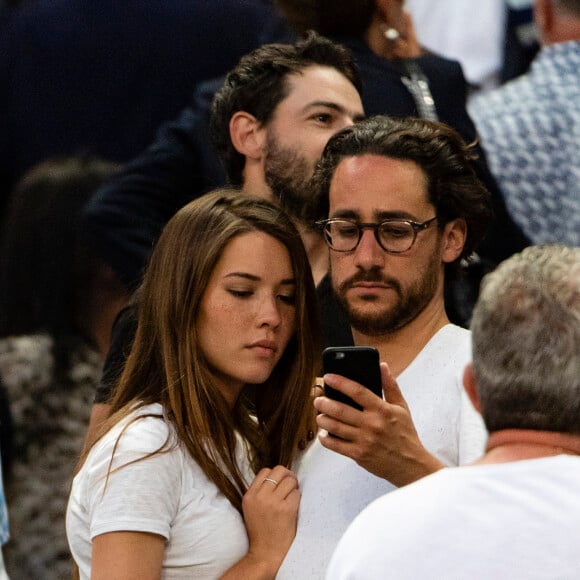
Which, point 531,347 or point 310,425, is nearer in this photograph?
point 531,347

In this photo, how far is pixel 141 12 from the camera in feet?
17.6

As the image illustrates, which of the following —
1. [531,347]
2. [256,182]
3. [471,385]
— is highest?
[531,347]

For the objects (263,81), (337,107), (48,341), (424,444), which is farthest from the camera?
(48,341)

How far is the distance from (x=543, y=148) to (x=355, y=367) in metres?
1.68

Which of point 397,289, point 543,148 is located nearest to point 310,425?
point 397,289

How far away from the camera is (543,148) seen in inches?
169

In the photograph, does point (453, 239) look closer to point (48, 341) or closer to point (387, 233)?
point (387, 233)

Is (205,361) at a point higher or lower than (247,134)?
lower

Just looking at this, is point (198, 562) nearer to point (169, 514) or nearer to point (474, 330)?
point (169, 514)

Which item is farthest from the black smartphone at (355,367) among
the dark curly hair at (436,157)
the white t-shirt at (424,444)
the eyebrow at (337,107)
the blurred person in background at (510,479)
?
the eyebrow at (337,107)

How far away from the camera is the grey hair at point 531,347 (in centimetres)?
223

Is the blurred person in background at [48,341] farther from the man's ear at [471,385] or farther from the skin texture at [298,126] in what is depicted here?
the man's ear at [471,385]

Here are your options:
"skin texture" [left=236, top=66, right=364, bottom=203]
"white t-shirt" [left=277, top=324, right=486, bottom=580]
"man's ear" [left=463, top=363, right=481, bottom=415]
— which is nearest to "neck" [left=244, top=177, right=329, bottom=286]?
"skin texture" [left=236, top=66, right=364, bottom=203]

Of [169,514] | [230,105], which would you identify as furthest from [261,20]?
[169,514]
